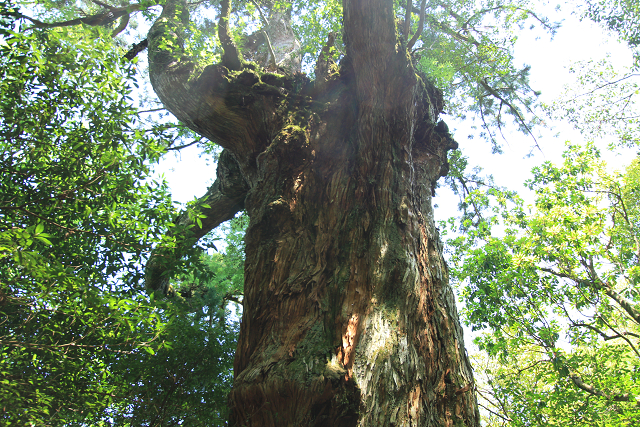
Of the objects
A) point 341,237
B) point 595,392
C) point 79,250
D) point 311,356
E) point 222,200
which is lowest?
point 311,356

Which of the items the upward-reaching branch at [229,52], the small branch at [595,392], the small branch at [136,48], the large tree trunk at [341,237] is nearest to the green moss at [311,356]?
the large tree trunk at [341,237]

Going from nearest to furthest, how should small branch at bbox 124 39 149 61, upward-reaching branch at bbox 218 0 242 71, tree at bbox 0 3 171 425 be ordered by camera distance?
tree at bbox 0 3 171 425 → upward-reaching branch at bbox 218 0 242 71 → small branch at bbox 124 39 149 61

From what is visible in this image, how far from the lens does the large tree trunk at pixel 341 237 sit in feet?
7.11

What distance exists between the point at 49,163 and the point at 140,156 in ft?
1.93

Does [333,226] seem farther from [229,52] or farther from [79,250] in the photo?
[229,52]

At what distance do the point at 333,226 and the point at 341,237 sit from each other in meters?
0.13

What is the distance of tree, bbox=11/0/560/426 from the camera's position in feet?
7.18

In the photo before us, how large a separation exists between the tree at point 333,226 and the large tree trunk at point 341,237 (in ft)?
0.04

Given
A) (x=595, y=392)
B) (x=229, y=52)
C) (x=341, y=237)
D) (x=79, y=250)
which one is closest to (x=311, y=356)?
(x=341, y=237)

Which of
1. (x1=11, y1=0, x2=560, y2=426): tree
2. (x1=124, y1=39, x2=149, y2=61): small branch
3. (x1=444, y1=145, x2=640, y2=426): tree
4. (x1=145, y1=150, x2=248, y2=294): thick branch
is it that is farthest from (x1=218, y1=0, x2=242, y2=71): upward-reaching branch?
(x1=444, y1=145, x2=640, y2=426): tree

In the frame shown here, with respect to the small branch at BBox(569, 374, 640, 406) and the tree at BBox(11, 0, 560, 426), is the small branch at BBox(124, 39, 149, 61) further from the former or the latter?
the small branch at BBox(569, 374, 640, 406)

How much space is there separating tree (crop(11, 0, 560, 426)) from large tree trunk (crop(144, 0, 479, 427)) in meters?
0.01

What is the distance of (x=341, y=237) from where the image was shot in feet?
9.79

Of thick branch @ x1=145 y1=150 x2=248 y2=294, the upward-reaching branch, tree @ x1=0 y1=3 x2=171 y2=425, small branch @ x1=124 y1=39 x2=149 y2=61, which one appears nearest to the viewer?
tree @ x1=0 y1=3 x2=171 y2=425
